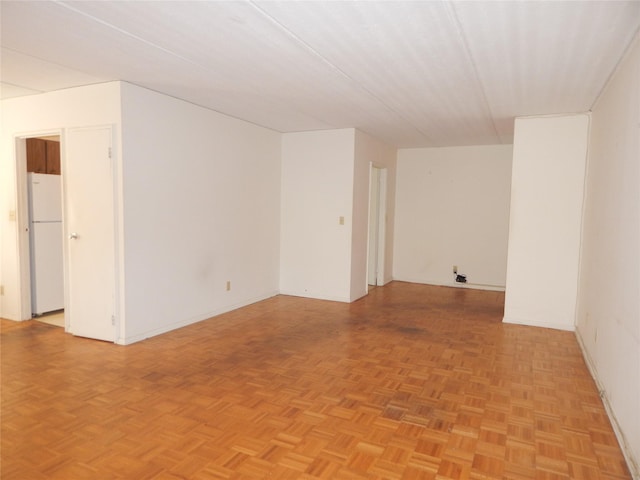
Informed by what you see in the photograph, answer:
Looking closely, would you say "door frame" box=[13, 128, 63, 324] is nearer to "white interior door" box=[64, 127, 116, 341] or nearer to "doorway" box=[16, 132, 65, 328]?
"doorway" box=[16, 132, 65, 328]

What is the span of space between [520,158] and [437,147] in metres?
2.72

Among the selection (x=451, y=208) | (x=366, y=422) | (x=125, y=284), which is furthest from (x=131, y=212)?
(x=451, y=208)

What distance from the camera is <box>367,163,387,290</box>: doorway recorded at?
725 centimetres

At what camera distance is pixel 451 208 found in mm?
7504

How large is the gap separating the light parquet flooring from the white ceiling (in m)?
2.46

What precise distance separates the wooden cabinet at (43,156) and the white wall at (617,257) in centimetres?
577

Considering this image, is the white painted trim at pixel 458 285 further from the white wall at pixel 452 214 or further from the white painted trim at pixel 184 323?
the white painted trim at pixel 184 323

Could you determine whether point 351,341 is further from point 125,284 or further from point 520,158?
point 520,158

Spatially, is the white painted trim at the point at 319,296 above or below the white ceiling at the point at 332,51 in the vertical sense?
below

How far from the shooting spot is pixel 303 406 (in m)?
2.85

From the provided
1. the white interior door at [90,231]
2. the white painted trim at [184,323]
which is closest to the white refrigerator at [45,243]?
the white interior door at [90,231]

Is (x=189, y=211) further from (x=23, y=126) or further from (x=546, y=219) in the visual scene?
(x=546, y=219)

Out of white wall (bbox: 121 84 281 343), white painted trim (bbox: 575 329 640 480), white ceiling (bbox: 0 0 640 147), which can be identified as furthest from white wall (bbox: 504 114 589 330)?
white wall (bbox: 121 84 281 343)

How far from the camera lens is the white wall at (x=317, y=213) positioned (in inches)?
233
